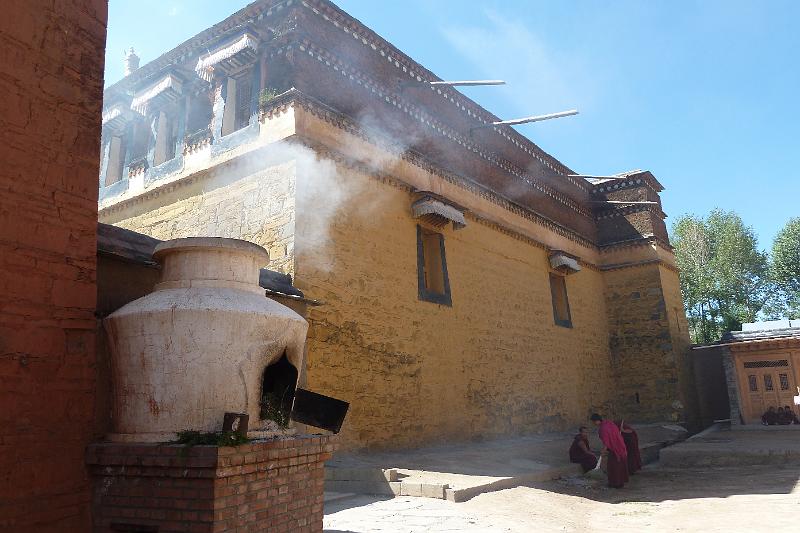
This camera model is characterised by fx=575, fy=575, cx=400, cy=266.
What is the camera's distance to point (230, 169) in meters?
10.2

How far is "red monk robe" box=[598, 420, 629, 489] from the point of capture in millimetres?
9070

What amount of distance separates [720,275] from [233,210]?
3093 centimetres

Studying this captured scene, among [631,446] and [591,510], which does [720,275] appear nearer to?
[631,446]

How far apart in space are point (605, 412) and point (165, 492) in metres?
16.1

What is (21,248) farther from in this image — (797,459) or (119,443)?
(797,459)

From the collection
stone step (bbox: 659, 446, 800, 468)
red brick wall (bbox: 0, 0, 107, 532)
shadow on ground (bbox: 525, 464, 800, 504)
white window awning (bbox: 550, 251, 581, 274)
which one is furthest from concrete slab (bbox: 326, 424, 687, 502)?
white window awning (bbox: 550, 251, 581, 274)

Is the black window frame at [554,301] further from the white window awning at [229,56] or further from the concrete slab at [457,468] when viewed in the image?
the white window awning at [229,56]

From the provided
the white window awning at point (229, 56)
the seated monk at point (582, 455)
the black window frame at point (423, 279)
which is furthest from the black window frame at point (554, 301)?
the white window awning at point (229, 56)

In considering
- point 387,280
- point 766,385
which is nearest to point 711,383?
point 766,385

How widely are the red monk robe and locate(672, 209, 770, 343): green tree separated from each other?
26.5 metres

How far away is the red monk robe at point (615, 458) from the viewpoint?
9.07 meters

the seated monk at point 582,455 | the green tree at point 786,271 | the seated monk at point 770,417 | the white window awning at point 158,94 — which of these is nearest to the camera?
the seated monk at point 582,455

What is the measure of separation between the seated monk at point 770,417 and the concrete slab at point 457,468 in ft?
27.3

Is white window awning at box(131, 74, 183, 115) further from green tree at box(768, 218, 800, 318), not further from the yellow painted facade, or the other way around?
green tree at box(768, 218, 800, 318)
